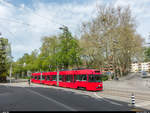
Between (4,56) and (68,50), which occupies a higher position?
(68,50)

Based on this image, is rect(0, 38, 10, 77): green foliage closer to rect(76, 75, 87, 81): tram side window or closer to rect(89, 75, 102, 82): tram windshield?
rect(76, 75, 87, 81): tram side window

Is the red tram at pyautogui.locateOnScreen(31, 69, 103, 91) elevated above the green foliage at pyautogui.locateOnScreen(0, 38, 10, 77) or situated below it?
below

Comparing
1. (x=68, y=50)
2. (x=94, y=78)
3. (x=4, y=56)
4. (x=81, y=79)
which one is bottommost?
(x=81, y=79)

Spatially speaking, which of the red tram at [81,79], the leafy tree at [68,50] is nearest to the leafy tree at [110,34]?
the leafy tree at [68,50]

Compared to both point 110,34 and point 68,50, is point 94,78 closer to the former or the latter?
point 110,34

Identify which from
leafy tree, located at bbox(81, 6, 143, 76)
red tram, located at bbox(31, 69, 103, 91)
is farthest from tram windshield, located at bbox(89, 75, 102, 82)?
leafy tree, located at bbox(81, 6, 143, 76)

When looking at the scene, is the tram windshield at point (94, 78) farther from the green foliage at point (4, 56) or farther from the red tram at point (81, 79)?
the green foliage at point (4, 56)

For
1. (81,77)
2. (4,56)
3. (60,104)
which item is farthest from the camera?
(4,56)

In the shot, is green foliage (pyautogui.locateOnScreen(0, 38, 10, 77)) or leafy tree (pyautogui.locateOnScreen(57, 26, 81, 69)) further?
green foliage (pyautogui.locateOnScreen(0, 38, 10, 77))

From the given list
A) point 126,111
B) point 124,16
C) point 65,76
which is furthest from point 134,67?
point 126,111

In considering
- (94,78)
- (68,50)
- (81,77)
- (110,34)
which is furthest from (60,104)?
(68,50)

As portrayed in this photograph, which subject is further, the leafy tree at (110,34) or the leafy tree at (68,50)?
the leafy tree at (68,50)

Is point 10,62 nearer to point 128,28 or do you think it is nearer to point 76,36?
point 76,36

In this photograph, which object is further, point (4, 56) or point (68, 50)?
point (4, 56)
